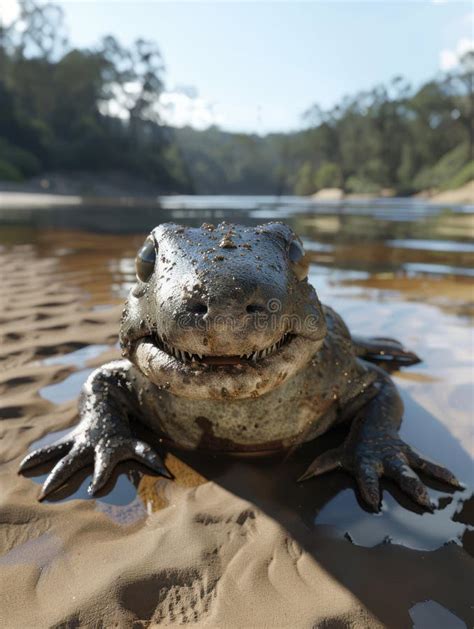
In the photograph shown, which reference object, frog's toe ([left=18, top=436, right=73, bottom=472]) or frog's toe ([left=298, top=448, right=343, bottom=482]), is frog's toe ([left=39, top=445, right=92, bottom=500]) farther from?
frog's toe ([left=298, top=448, right=343, bottom=482])

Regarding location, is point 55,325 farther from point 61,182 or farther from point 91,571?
point 61,182

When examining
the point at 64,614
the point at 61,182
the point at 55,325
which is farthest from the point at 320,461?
the point at 61,182

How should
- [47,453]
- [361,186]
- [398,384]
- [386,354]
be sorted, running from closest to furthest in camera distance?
→ [47,453], [398,384], [386,354], [361,186]

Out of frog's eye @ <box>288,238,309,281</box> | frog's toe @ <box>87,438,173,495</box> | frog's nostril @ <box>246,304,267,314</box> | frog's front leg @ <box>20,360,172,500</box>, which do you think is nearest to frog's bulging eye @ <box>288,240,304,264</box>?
frog's eye @ <box>288,238,309,281</box>

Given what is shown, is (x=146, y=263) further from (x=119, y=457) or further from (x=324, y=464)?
(x=324, y=464)

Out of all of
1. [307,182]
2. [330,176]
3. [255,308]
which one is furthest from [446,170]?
[255,308]

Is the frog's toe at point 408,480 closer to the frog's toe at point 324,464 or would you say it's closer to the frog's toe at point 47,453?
the frog's toe at point 324,464

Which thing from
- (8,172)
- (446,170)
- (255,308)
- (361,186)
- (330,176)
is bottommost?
(361,186)
